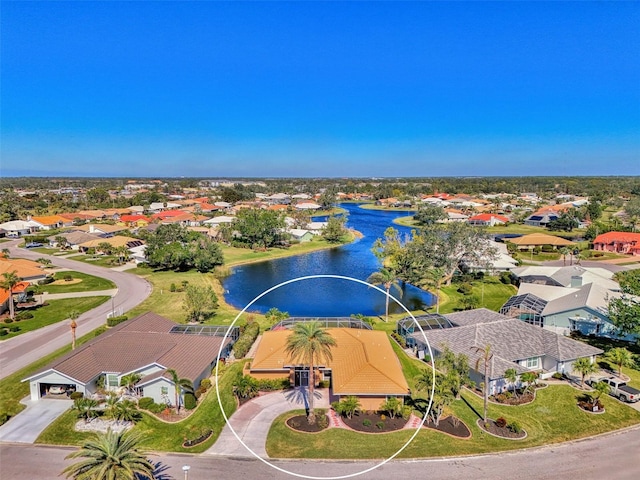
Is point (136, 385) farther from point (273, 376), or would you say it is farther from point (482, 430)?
point (482, 430)

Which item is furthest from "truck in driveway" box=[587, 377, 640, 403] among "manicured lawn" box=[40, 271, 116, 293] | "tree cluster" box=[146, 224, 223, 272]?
"manicured lawn" box=[40, 271, 116, 293]

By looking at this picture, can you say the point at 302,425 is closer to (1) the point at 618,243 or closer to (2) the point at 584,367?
(2) the point at 584,367

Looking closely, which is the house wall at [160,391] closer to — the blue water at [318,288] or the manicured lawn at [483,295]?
the blue water at [318,288]

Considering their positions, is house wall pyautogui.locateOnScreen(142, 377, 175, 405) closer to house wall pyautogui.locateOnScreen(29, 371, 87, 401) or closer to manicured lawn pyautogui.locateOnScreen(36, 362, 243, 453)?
manicured lawn pyautogui.locateOnScreen(36, 362, 243, 453)

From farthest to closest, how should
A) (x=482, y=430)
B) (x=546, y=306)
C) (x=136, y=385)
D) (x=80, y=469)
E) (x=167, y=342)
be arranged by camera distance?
(x=546, y=306), (x=167, y=342), (x=136, y=385), (x=482, y=430), (x=80, y=469)

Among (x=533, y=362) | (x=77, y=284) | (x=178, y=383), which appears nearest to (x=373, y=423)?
(x=178, y=383)

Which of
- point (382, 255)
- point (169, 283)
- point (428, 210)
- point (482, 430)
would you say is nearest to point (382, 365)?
point (482, 430)
